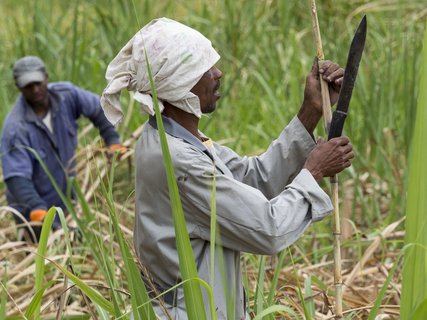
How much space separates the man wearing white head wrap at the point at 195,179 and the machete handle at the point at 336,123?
0.06ft

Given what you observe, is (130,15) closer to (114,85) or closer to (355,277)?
(355,277)

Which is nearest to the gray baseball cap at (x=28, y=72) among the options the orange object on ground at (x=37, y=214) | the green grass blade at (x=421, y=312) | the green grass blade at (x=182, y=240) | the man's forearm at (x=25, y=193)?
the man's forearm at (x=25, y=193)

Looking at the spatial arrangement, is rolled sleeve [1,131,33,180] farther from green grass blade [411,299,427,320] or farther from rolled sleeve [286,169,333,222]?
green grass blade [411,299,427,320]

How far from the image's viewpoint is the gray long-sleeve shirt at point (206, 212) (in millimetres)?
2439

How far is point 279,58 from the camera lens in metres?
6.72

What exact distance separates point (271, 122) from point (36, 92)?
1.22 metres

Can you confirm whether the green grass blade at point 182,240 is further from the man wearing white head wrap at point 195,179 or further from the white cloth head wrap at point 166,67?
the white cloth head wrap at point 166,67

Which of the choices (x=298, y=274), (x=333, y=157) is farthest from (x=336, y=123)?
(x=298, y=274)

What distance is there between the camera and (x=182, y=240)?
2160mm

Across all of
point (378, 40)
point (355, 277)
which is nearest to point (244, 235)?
point (355, 277)

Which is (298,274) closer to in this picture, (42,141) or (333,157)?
(333,157)

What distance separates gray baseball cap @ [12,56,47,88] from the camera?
5559mm

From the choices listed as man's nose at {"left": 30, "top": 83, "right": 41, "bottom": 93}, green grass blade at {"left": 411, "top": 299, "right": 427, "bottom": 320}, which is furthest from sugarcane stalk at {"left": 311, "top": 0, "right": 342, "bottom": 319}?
man's nose at {"left": 30, "top": 83, "right": 41, "bottom": 93}

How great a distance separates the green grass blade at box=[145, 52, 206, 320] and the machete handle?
0.45 m
